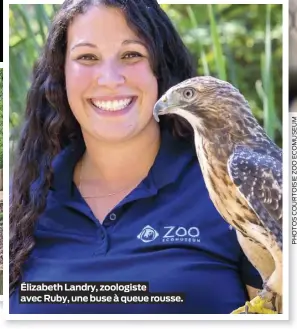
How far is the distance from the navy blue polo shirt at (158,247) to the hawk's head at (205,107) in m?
0.11

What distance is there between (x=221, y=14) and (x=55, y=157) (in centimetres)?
76

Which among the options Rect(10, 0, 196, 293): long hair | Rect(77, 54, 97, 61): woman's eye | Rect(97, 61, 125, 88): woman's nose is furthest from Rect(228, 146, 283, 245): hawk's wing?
Rect(77, 54, 97, 61): woman's eye

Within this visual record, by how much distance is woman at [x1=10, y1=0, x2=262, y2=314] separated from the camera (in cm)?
267

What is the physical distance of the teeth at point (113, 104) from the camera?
2.70m

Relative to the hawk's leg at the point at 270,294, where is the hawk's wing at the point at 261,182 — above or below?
above

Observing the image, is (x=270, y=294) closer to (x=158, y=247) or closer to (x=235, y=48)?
(x=158, y=247)

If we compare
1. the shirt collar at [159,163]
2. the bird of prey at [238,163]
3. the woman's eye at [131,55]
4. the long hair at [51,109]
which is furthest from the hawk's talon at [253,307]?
the woman's eye at [131,55]

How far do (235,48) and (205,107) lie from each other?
0.26 meters

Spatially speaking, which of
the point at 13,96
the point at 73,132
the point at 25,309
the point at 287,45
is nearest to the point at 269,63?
the point at 287,45

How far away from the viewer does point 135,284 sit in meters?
2.67

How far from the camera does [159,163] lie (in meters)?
2.74

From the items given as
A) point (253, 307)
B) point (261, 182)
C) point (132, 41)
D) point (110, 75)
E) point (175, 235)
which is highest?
point (132, 41)

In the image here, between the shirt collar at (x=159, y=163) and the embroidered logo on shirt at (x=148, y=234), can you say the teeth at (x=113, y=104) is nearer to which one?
the shirt collar at (x=159, y=163)
